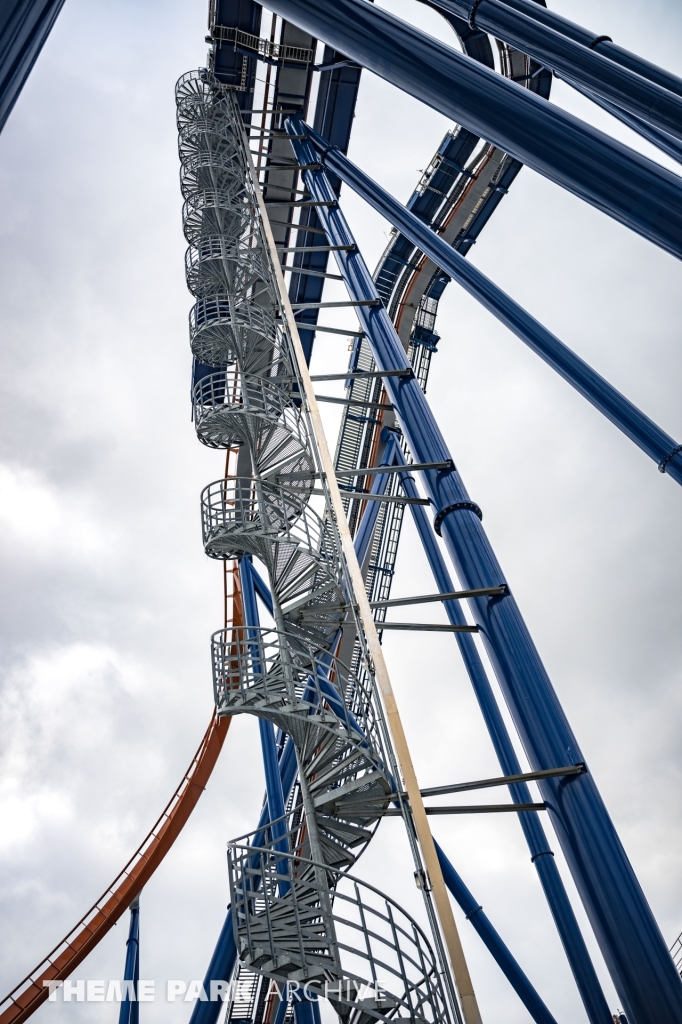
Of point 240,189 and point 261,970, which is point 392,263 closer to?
point 240,189

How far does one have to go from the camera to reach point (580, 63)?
3859 mm

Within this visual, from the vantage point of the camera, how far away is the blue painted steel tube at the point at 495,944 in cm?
893

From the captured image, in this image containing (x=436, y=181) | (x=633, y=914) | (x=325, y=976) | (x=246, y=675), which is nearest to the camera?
(x=633, y=914)

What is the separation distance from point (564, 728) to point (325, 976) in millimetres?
2619

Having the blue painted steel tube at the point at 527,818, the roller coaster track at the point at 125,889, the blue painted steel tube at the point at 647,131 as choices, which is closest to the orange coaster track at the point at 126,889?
the roller coaster track at the point at 125,889

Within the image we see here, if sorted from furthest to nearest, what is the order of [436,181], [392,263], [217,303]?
[392,263], [436,181], [217,303]

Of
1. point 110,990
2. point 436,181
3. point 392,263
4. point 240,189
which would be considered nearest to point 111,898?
point 110,990

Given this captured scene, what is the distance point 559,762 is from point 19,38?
18.3 feet

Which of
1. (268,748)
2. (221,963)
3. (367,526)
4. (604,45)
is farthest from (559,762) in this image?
(367,526)

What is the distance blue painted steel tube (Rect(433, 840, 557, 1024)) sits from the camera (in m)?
8.93

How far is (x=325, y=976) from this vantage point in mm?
5422

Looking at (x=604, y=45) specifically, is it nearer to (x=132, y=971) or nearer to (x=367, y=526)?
Result: (x=367, y=526)

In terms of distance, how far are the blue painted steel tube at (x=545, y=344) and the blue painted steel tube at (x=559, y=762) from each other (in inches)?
57.8

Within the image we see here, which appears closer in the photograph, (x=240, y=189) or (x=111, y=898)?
(x=111, y=898)
